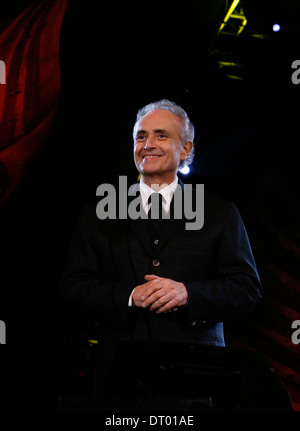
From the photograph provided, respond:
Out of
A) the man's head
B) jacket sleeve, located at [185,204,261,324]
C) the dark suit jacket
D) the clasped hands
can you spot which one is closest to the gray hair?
the man's head

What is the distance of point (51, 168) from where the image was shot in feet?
11.2

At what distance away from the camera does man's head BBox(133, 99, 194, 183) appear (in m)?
1.96

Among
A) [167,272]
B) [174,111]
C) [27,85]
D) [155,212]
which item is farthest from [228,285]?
[27,85]

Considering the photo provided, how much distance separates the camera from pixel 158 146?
1.98 m

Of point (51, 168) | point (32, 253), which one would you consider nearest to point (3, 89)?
point (51, 168)

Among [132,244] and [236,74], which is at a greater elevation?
[236,74]

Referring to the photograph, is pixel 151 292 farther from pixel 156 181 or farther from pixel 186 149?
pixel 186 149

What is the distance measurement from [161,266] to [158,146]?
1.65ft

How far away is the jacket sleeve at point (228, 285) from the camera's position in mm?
1573

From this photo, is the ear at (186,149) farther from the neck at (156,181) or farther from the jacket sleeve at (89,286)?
the jacket sleeve at (89,286)

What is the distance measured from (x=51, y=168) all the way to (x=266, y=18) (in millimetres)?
1933
